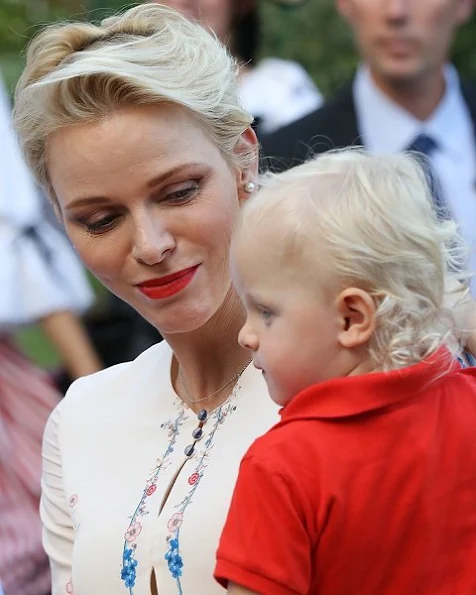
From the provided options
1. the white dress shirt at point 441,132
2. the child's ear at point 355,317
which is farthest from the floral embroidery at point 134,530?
the white dress shirt at point 441,132

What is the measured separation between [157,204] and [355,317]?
1.77 ft

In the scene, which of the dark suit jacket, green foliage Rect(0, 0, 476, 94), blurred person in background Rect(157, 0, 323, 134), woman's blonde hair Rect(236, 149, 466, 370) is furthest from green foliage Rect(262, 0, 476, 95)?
woman's blonde hair Rect(236, 149, 466, 370)

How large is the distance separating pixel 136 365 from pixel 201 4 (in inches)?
89.3

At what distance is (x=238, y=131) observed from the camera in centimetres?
236

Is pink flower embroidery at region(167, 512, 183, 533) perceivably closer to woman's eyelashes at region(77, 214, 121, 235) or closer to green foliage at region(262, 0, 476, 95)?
woman's eyelashes at region(77, 214, 121, 235)

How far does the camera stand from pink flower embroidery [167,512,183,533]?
7.29 ft

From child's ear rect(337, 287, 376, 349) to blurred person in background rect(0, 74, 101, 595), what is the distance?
2.16 m

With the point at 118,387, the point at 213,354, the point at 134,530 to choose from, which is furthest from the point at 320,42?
the point at 134,530

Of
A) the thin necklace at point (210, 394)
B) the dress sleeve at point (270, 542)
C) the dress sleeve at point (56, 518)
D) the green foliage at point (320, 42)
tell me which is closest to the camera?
the dress sleeve at point (270, 542)

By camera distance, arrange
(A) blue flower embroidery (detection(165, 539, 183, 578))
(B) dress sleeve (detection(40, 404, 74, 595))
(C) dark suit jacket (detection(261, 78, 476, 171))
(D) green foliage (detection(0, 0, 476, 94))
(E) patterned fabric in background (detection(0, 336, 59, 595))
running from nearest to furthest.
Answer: (A) blue flower embroidery (detection(165, 539, 183, 578)) → (B) dress sleeve (detection(40, 404, 74, 595)) → (E) patterned fabric in background (detection(0, 336, 59, 595)) → (C) dark suit jacket (detection(261, 78, 476, 171)) → (D) green foliage (detection(0, 0, 476, 94))

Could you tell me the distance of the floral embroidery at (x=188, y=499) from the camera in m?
2.20

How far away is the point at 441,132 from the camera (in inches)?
169

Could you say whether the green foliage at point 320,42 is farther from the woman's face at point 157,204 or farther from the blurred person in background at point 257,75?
the woman's face at point 157,204

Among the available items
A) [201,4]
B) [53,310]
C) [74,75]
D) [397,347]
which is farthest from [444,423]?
[201,4]
